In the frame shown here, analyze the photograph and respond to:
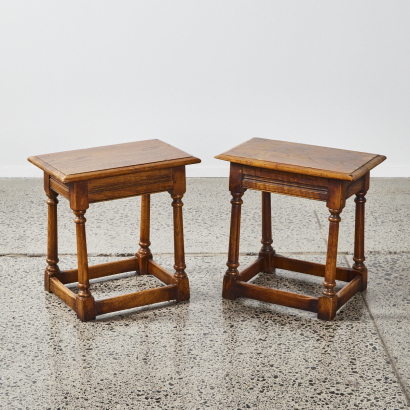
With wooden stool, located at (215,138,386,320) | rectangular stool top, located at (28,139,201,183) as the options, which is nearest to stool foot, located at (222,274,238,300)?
wooden stool, located at (215,138,386,320)

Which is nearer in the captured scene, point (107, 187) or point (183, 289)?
point (107, 187)

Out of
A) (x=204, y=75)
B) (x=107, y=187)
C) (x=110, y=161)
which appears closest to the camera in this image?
(x=107, y=187)

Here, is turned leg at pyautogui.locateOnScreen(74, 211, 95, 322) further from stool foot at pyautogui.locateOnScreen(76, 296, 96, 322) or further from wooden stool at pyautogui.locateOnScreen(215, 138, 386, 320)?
wooden stool at pyautogui.locateOnScreen(215, 138, 386, 320)

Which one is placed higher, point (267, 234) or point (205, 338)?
point (267, 234)

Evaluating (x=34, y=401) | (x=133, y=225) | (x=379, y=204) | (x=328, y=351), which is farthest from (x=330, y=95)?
(x=34, y=401)

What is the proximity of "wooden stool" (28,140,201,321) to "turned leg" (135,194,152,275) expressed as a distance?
0.04m

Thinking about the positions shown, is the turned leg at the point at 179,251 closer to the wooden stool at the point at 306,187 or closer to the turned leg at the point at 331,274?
the wooden stool at the point at 306,187

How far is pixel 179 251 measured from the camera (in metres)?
3.33

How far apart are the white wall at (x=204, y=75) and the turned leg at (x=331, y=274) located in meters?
2.97

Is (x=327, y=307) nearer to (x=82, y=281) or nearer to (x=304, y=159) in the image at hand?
(x=304, y=159)

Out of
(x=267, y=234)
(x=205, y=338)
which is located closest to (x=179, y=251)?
(x=205, y=338)

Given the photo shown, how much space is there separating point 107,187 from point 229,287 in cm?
86

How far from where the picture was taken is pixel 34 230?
14.8 ft

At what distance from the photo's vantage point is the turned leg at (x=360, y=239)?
3.32 m
